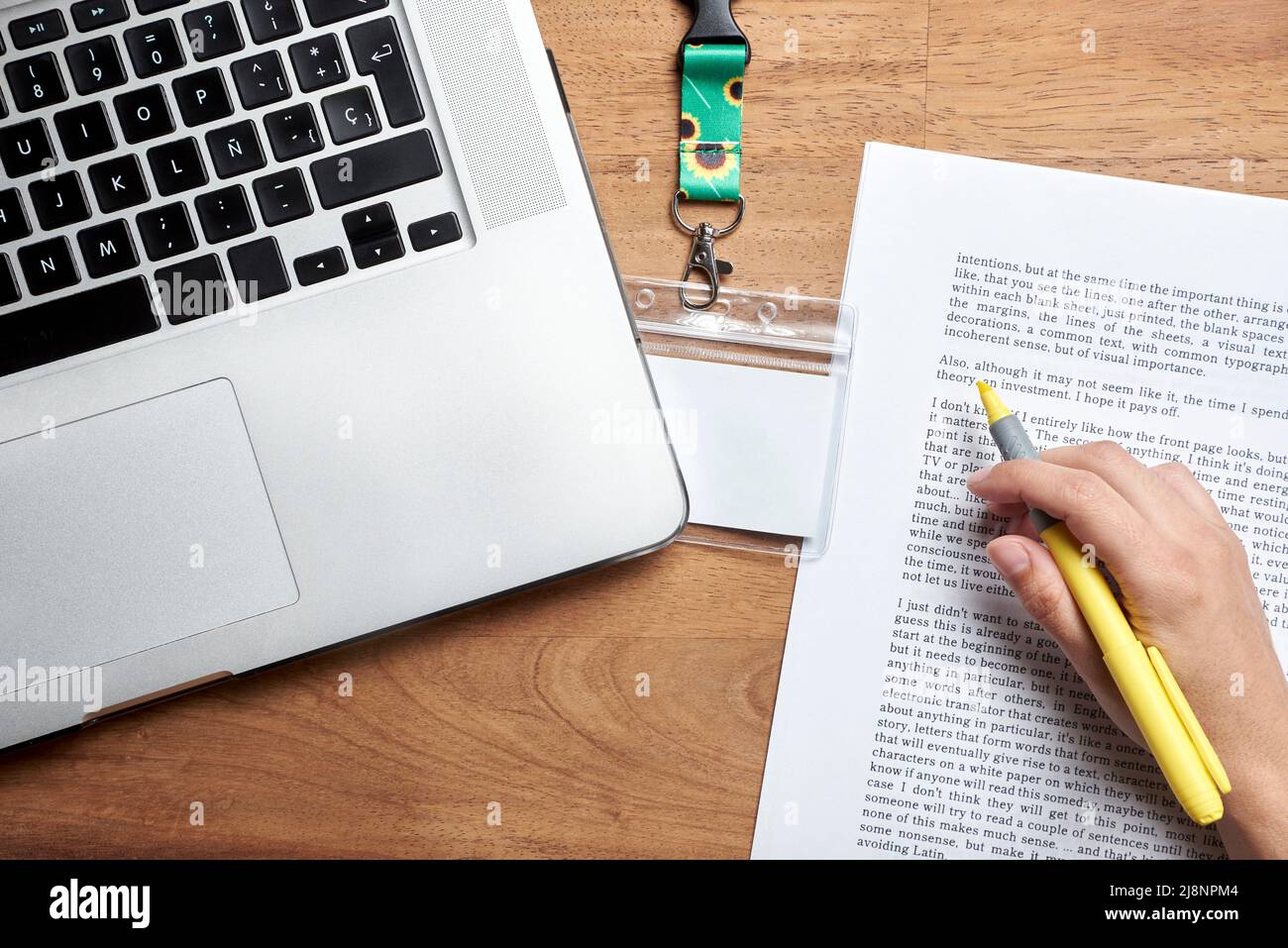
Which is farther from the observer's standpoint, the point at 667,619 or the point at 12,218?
the point at 667,619

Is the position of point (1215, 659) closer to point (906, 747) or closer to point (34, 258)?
point (906, 747)

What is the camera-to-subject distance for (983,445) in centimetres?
53

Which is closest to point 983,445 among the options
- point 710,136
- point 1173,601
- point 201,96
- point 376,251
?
point 1173,601

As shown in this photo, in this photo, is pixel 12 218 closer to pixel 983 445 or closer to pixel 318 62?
pixel 318 62

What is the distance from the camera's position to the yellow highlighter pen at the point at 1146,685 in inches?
18.2

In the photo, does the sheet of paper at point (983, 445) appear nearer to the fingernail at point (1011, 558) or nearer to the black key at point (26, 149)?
the fingernail at point (1011, 558)

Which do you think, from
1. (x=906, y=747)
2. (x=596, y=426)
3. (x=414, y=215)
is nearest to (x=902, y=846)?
(x=906, y=747)

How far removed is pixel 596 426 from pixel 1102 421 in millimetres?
319

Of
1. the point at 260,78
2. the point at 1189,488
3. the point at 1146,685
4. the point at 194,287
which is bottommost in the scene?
the point at 1146,685

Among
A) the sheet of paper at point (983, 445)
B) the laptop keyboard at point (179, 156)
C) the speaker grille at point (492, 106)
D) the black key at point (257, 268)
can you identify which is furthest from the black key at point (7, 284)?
the sheet of paper at point (983, 445)

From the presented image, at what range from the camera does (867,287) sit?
1.75 feet

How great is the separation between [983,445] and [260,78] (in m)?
0.45

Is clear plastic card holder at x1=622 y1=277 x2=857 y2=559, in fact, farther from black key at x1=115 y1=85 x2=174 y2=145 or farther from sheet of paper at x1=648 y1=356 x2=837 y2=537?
black key at x1=115 y1=85 x2=174 y2=145

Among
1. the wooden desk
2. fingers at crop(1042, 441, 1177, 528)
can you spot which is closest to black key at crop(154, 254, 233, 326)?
the wooden desk
